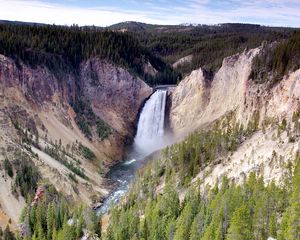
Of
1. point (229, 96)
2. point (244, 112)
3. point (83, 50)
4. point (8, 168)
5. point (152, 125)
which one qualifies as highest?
point (83, 50)

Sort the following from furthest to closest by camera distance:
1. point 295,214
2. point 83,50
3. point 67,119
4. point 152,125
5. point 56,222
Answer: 1. point 83,50
2. point 152,125
3. point 67,119
4. point 56,222
5. point 295,214

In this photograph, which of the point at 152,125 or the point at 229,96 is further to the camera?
the point at 152,125

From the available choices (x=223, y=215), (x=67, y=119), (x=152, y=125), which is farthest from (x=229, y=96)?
(x=223, y=215)

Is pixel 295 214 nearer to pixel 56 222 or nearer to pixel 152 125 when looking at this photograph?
pixel 56 222

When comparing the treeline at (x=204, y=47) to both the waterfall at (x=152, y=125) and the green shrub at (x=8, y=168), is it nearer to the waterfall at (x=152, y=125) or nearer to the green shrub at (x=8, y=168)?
the waterfall at (x=152, y=125)

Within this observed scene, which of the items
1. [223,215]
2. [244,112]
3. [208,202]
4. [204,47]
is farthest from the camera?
[204,47]

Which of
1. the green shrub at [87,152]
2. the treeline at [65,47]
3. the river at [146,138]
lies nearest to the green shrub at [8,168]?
the river at [146,138]

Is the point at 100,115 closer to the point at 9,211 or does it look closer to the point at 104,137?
the point at 104,137

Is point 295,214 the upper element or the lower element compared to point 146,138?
upper

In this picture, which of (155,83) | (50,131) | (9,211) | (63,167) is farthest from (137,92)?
(9,211)
